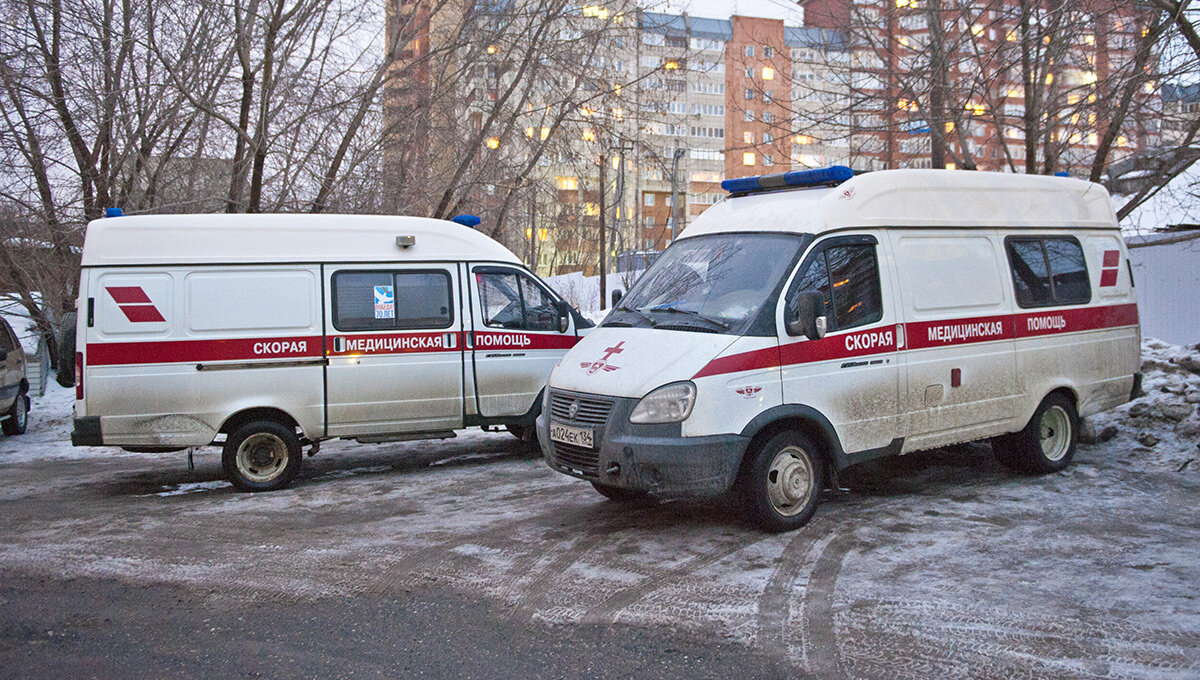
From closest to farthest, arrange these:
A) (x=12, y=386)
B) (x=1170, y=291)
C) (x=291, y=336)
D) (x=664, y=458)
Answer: (x=664, y=458) → (x=291, y=336) → (x=12, y=386) → (x=1170, y=291)

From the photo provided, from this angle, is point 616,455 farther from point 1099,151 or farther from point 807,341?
point 1099,151

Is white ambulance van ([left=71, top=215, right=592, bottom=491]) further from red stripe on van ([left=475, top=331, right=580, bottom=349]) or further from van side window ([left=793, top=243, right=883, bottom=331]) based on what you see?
van side window ([left=793, top=243, right=883, bottom=331])

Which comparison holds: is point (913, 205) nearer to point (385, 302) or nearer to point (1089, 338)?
point (1089, 338)

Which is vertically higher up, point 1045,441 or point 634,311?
point 634,311

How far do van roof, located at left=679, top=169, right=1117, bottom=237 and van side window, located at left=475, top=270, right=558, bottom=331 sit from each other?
8.43 ft

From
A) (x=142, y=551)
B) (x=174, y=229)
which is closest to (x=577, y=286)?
(x=174, y=229)

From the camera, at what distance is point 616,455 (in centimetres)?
619

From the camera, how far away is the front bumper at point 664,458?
6078 mm

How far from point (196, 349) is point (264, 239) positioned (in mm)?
1186

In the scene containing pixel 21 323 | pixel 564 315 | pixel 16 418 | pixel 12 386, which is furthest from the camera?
pixel 21 323

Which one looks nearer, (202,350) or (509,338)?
(202,350)

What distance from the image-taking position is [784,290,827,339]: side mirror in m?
6.34

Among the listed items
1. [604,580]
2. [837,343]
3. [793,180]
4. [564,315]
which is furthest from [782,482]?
[564,315]

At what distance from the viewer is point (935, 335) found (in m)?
7.31
